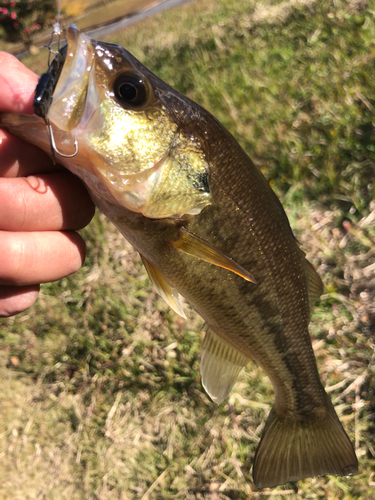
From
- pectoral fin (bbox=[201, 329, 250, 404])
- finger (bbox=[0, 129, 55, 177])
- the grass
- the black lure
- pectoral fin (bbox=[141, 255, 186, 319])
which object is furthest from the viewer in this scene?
the grass

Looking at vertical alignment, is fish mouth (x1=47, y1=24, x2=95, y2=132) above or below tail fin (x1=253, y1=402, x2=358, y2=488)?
above

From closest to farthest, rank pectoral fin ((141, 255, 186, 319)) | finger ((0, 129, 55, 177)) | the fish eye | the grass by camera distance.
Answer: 1. the fish eye
2. finger ((0, 129, 55, 177))
3. pectoral fin ((141, 255, 186, 319))
4. the grass

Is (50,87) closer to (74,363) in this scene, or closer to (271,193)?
(271,193)

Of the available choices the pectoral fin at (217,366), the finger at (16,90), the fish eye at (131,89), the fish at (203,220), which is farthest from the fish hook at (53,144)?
the pectoral fin at (217,366)

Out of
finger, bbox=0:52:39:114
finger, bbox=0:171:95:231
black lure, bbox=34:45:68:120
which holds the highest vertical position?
finger, bbox=0:52:39:114

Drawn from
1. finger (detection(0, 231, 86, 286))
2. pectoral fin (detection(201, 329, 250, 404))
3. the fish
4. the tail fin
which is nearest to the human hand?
finger (detection(0, 231, 86, 286))

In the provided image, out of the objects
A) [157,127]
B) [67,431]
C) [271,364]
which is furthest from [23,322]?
[157,127]

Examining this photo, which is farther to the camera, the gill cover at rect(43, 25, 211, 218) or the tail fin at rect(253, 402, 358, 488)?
the tail fin at rect(253, 402, 358, 488)

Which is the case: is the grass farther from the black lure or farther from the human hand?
the black lure
